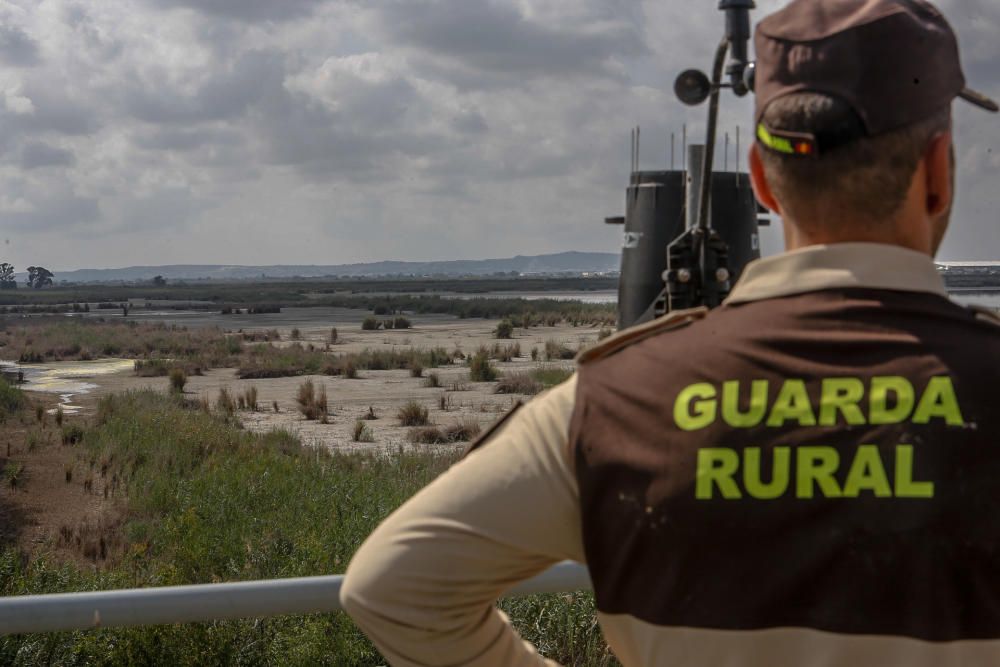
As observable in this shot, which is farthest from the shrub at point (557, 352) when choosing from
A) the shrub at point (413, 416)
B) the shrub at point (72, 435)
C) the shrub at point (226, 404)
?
the shrub at point (72, 435)

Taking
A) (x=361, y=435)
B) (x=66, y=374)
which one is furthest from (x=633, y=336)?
(x=66, y=374)

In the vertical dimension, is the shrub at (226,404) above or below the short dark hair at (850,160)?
below

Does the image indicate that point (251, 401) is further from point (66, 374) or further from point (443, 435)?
point (66, 374)

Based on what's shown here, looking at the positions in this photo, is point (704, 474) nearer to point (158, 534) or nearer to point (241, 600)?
point (241, 600)

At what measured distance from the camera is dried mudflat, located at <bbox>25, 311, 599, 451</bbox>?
20922 mm

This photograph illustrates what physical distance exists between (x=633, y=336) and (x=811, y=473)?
27 cm

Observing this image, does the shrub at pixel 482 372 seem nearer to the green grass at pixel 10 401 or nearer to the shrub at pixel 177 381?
the shrub at pixel 177 381

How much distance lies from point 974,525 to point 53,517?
1210 cm

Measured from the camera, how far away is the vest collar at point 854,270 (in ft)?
4.09

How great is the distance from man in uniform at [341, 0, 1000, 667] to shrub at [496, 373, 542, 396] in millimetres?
24854

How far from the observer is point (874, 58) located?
1.24 metres

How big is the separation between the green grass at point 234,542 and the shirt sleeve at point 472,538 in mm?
3699

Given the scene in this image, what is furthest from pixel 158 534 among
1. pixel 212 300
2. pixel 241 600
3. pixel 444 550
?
pixel 212 300

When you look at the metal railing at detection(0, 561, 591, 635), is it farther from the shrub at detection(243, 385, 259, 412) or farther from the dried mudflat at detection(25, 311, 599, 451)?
the shrub at detection(243, 385, 259, 412)
